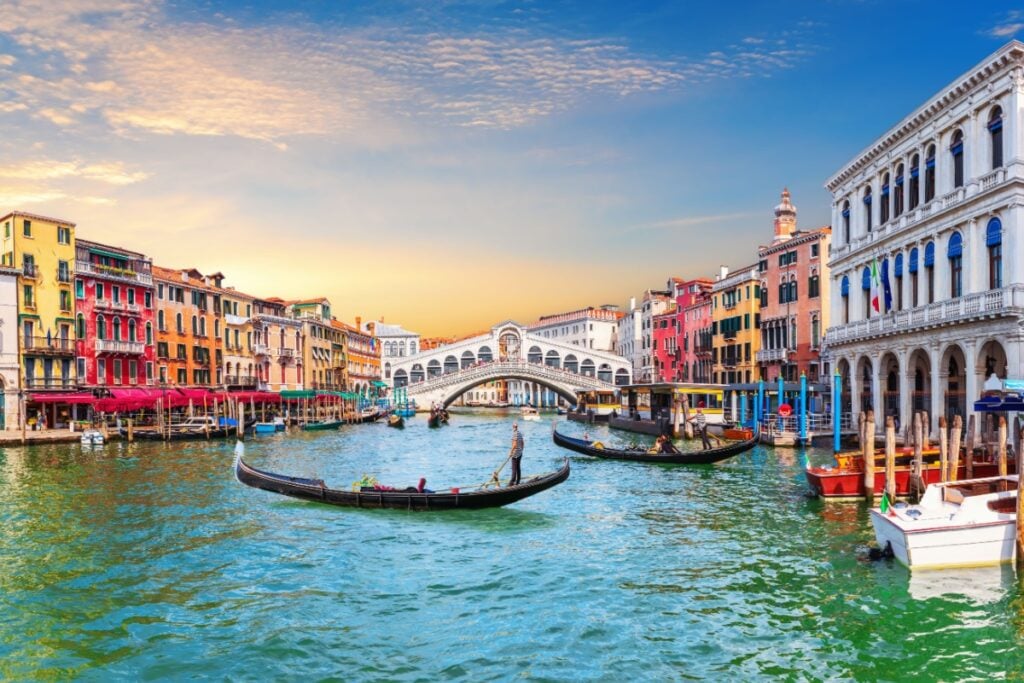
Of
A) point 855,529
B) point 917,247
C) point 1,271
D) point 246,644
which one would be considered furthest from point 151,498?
point 917,247

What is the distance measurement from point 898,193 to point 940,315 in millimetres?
4932

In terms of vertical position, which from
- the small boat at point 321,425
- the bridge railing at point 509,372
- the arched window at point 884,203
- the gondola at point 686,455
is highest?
the arched window at point 884,203

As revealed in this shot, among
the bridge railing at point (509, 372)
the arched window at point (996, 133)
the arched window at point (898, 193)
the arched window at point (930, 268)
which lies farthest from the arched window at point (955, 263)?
the bridge railing at point (509, 372)

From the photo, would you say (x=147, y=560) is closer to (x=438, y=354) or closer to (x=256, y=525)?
(x=256, y=525)

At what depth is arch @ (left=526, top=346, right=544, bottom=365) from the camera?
71.7 m

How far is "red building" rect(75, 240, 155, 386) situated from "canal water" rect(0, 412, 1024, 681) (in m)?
17.8

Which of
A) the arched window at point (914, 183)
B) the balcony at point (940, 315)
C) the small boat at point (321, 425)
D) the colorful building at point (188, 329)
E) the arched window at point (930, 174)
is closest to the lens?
the balcony at point (940, 315)

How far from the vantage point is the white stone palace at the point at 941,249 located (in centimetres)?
1794

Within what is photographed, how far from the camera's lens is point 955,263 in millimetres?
20328

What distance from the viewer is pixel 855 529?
1274 cm

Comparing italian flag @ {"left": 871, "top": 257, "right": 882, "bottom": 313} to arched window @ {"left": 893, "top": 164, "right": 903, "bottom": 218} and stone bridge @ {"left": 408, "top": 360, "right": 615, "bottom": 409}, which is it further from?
stone bridge @ {"left": 408, "top": 360, "right": 615, "bottom": 409}

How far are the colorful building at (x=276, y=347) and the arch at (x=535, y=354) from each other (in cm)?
2542

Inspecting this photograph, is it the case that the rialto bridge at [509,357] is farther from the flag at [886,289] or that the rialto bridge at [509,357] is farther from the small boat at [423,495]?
the small boat at [423,495]

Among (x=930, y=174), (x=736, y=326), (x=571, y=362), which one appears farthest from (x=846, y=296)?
(x=571, y=362)
